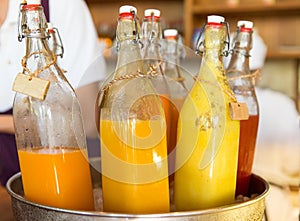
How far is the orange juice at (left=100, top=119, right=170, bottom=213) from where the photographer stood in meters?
0.49

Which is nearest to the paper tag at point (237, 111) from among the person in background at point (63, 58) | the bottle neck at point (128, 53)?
the bottle neck at point (128, 53)

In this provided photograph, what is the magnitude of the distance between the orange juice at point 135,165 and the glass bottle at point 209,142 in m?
0.04

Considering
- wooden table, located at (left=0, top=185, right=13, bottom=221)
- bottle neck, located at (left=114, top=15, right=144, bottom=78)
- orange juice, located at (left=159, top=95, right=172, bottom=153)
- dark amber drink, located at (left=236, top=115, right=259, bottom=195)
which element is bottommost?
wooden table, located at (left=0, top=185, right=13, bottom=221)

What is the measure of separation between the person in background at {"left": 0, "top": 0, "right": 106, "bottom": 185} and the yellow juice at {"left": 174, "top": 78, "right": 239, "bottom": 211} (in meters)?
0.58

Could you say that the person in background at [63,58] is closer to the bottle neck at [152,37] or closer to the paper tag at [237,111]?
the bottle neck at [152,37]

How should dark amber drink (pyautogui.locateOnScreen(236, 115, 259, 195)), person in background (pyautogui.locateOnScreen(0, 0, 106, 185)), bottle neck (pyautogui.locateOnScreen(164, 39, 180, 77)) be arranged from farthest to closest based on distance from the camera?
person in background (pyautogui.locateOnScreen(0, 0, 106, 185))
bottle neck (pyautogui.locateOnScreen(164, 39, 180, 77))
dark amber drink (pyautogui.locateOnScreen(236, 115, 259, 195))

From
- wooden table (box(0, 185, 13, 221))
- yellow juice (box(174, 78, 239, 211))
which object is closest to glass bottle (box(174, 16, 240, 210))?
yellow juice (box(174, 78, 239, 211))

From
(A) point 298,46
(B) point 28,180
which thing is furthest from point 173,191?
(A) point 298,46

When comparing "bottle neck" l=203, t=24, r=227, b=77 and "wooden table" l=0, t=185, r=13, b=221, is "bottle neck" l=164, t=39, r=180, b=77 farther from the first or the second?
"wooden table" l=0, t=185, r=13, b=221

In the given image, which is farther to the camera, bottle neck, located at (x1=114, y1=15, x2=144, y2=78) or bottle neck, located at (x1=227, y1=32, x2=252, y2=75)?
bottle neck, located at (x1=227, y1=32, x2=252, y2=75)

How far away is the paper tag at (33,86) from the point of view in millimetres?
484

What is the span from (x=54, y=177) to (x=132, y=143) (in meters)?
0.09

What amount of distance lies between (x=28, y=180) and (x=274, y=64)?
302 centimetres

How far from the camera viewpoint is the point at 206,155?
20.8 inches
